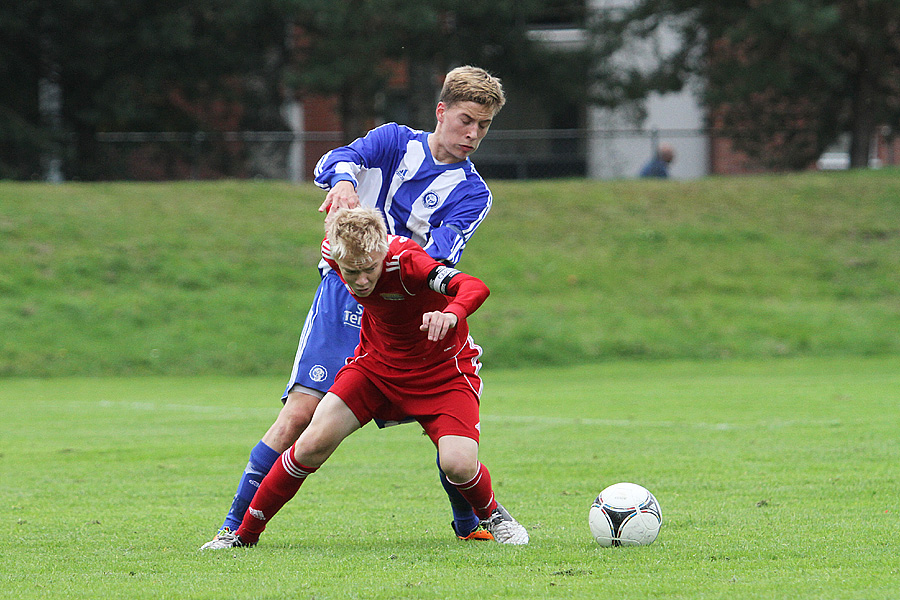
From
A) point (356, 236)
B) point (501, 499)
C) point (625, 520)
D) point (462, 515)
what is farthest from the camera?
point (501, 499)

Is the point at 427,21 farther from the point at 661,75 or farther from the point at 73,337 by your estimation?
the point at 73,337

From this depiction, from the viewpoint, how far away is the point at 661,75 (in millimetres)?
26500

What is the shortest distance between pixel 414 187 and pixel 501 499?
217 cm

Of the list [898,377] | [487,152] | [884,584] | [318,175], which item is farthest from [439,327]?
[487,152]

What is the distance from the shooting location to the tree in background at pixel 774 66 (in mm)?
25281

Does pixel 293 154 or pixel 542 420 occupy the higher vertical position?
pixel 293 154

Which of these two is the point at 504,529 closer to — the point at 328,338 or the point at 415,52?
the point at 328,338

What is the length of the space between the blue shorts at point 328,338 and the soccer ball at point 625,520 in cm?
151

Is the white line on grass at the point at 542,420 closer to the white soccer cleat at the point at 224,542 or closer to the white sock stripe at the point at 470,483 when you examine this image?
the white sock stripe at the point at 470,483

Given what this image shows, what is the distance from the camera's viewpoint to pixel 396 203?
593 cm

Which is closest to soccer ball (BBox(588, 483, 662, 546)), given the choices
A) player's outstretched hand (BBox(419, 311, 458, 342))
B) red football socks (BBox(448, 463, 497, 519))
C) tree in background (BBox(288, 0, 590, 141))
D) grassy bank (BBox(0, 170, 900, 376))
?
red football socks (BBox(448, 463, 497, 519))

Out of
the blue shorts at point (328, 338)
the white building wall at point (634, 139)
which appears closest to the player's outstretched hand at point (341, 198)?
the blue shorts at point (328, 338)

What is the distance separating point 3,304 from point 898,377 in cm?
1434

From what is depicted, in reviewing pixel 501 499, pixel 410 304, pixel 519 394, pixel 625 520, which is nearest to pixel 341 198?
pixel 410 304
